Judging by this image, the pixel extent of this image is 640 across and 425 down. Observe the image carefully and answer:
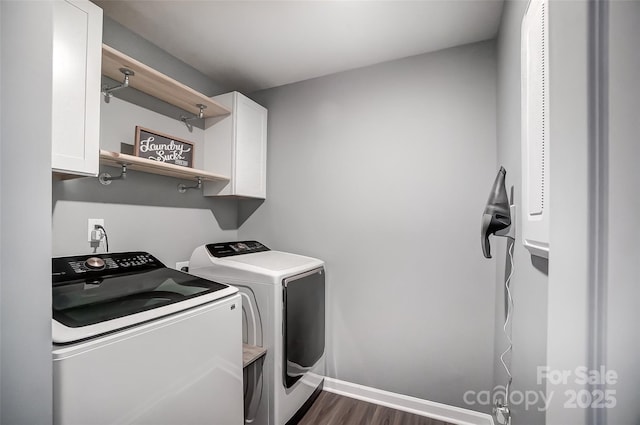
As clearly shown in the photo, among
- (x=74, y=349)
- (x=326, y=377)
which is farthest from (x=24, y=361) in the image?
(x=326, y=377)

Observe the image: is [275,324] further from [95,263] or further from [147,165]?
[147,165]

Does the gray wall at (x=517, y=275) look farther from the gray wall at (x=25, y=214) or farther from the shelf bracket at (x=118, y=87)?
the shelf bracket at (x=118, y=87)

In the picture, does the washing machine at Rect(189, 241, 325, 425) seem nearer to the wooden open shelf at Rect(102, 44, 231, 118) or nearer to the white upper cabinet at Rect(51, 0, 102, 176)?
the white upper cabinet at Rect(51, 0, 102, 176)

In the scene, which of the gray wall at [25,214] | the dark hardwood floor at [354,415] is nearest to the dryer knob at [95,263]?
the gray wall at [25,214]

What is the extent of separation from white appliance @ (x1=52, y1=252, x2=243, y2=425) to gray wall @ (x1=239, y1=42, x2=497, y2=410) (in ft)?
3.38

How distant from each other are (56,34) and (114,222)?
988 millimetres

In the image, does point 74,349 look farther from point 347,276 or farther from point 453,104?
point 453,104

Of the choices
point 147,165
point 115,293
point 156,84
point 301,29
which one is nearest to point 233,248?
point 147,165

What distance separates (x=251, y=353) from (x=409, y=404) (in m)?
1.24

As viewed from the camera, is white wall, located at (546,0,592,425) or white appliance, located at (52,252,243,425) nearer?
white wall, located at (546,0,592,425)

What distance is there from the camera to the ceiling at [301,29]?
1.57 m

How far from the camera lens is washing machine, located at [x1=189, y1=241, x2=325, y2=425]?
5.54 feet

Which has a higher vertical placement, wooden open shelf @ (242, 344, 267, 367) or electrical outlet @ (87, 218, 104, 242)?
electrical outlet @ (87, 218, 104, 242)

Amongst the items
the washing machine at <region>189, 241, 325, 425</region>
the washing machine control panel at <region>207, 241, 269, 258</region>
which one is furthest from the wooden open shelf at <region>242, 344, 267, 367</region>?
the washing machine control panel at <region>207, 241, 269, 258</region>
